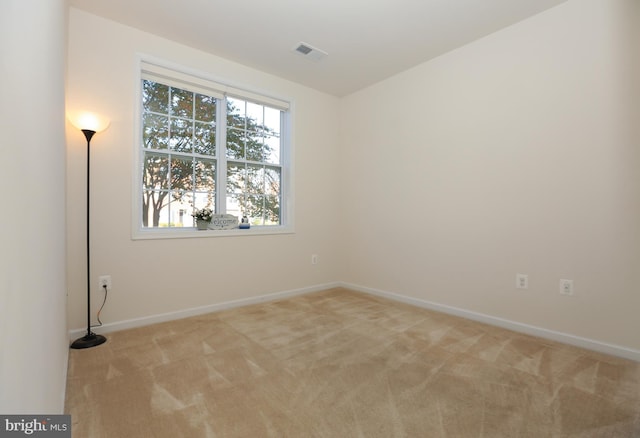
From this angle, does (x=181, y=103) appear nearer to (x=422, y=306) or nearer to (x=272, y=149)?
(x=272, y=149)

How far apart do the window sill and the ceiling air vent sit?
204 cm

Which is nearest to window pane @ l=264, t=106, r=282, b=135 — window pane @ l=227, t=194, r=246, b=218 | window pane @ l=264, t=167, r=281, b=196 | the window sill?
window pane @ l=264, t=167, r=281, b=196

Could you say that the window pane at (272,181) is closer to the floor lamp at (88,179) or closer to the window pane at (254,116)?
the window pane at (254,116)

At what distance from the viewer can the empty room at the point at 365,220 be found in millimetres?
1688

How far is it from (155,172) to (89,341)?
5.24 ft

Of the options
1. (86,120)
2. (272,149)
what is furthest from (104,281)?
(272,149)

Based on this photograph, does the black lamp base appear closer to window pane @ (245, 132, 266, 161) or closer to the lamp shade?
the lamp shade

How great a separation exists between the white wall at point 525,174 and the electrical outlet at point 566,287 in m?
0.05

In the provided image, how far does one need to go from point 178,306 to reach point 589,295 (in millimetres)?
3635

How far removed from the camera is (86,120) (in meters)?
2.40

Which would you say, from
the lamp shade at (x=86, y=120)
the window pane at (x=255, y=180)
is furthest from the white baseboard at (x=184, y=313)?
the lamp shade at (x=86, y=120)

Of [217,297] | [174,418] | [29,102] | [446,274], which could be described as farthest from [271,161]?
[29,102]

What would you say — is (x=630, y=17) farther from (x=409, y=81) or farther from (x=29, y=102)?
(x=29, y=102)

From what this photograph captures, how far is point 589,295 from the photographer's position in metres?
2.41
